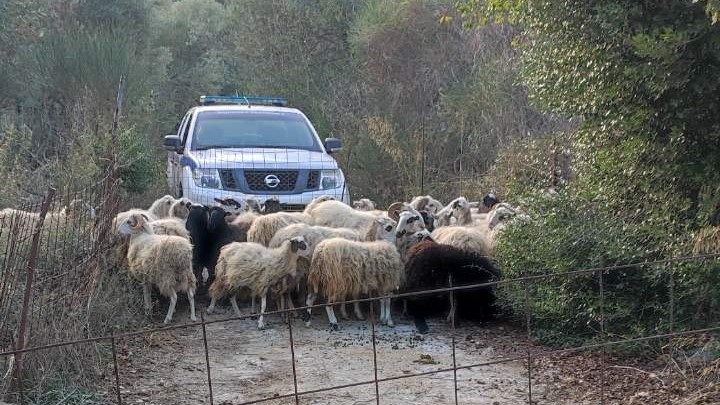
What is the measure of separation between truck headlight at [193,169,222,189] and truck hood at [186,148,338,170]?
9 cm

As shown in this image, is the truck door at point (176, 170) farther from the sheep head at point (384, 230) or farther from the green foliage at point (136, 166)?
the sheep head at point (384, 230)

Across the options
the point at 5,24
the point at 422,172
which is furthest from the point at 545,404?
the point at 5,24

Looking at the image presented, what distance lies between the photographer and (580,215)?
29.0 feet

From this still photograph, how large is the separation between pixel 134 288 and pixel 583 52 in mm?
5195

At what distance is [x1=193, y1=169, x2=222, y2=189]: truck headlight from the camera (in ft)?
40.8

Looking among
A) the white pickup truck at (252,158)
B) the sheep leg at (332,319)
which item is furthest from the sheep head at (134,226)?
the white pickup truck at (252,158)

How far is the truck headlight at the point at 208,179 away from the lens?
1245 cm

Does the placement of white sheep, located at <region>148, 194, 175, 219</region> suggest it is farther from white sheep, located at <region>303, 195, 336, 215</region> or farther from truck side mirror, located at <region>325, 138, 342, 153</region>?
truck side mirror, located at <region>325, 138, 342, 153</region>

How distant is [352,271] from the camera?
912 cm

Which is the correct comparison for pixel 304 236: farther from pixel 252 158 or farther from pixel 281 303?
pixel 252 158

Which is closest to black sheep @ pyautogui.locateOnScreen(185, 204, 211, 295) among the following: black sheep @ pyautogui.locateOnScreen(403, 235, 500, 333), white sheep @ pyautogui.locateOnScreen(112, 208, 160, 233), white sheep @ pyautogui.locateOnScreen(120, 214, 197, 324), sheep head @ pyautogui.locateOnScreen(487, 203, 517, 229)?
white sheep @ pyautogui.locateOnScreen(112, 208, 160, 233)

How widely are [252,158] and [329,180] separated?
3.78 ft

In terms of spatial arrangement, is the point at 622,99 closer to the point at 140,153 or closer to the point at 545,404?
the point at 545,404

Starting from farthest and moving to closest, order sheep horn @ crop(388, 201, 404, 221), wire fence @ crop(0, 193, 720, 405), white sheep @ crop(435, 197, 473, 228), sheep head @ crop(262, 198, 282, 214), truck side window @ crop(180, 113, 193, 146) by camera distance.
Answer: truck side window @ crop(180, 113, 193, 146) → sheep head @ crop(262, 198, 282, 214) → white sheep @ crop(435, 197, 473, 228) → sheep horn @ crop(388, 201, 404, 221) → wire fence @ crop(0, 193, 720, 405)
